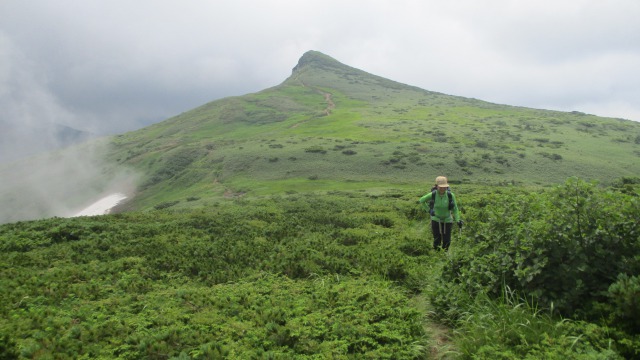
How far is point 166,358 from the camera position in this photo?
7.62 meters

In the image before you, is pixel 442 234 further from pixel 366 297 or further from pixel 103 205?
pixel 103 205

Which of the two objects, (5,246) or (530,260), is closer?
(530,260)

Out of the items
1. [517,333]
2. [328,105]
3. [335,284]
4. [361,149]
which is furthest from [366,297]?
[328,105]

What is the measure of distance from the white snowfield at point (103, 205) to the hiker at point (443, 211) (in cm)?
7237

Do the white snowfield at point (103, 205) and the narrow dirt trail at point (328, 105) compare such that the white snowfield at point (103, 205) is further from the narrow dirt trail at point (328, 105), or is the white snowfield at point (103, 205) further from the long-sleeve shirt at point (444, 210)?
the long-sleeve shirt at point (444, 210)

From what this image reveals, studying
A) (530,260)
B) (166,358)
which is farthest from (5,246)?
(530,260)

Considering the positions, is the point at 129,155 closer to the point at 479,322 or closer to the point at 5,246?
the point at 5,246

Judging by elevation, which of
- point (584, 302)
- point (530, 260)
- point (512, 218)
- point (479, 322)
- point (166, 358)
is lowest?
point (166, 358)

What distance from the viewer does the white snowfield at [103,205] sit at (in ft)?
244

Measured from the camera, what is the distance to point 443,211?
14.1m

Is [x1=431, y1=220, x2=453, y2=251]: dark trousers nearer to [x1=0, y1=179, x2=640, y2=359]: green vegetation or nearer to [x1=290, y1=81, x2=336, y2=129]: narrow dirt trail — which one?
[x1=0, y1=179, x2=640, y2=359]: green vegetation

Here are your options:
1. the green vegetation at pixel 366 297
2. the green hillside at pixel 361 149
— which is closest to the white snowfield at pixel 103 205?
the green hillside at pixel 361 149

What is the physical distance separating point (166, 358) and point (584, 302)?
7.94 meters

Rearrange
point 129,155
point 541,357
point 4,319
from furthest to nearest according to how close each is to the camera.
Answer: point 129,155
point 4,319
point 541,357
